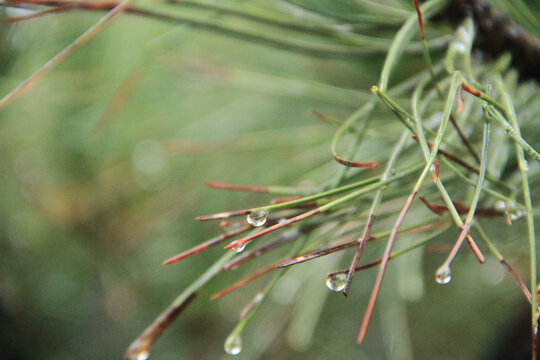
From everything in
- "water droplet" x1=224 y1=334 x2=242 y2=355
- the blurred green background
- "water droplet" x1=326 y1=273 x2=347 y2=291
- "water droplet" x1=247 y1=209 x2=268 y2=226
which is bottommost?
the blurred green background

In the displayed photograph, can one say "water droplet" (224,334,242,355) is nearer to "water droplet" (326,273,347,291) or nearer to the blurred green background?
"water droplet" (326,273,347,291)

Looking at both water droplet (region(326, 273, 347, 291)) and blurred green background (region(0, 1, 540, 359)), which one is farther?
blurred green background (region(0, 1, 540, 359))

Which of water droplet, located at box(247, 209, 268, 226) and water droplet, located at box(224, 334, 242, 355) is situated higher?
water droplet, located at box(247, 209, 268, 226)

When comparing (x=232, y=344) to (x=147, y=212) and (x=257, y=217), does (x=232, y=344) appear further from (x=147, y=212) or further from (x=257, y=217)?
(x=147, y=212)

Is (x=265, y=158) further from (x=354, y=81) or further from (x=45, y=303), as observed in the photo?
(x=45, y=303)

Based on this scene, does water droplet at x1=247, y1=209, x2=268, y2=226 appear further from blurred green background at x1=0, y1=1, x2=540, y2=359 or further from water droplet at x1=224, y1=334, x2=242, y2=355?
blurred green background at x1=0, y1=1, x2=540, y2=359

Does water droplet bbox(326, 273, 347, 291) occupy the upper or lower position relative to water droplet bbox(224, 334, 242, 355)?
upper

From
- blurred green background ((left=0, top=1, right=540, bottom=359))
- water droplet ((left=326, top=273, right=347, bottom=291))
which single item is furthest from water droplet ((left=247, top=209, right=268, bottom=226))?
blurred green background ((left=0, top=1, right=540, bottom=359))

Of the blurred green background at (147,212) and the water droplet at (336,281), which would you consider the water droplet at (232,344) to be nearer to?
the water droplet at (336,281)

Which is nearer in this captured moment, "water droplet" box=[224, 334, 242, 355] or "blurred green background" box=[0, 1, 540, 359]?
"water droplet" box=[224, 334, 242, 355]
